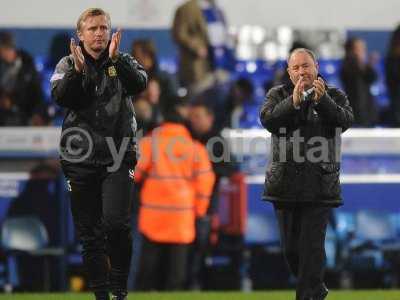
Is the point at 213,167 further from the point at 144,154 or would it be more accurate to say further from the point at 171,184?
the point at 144,154

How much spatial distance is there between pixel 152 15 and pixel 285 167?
179 inches

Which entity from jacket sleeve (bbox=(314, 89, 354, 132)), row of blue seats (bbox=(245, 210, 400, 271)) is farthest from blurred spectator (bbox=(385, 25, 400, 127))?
jacket sleeve (bbox=(314, 89, 354, 132))

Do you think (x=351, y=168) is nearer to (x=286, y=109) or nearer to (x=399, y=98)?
(x=399, y=98)

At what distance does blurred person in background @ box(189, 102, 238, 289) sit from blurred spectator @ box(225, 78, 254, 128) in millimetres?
211

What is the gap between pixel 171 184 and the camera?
36.4 feet

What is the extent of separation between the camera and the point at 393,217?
35.7 ft

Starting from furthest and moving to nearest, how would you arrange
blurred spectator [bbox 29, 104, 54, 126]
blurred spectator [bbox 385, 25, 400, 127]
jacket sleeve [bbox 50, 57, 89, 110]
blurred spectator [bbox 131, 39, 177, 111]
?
blurred spectator [bbox 385, 25, 400, 127] < blurred spectator [bbox 131, 39, 177, 111] < blurred spectator [bbox 29, 104, 54, 126] < jacket sleeve [bbox 50, 57, 89, 110]

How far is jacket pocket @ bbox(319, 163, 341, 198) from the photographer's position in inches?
258

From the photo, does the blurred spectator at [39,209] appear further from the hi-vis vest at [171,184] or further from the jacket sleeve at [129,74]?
the jacket sleeve at [129,74]

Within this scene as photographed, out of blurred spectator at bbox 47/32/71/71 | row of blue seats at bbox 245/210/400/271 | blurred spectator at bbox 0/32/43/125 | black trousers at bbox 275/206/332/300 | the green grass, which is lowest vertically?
the green grass

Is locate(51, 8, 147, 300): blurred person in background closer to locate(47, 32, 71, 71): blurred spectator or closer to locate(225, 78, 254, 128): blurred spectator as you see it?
locate(47, 32, 71, 71): blurred spectator

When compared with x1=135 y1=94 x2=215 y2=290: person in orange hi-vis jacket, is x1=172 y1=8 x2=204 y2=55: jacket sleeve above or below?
above

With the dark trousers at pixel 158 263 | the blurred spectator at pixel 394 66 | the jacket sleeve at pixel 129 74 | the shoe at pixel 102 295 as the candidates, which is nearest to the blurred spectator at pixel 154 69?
the dark trousers at pixel 158 263

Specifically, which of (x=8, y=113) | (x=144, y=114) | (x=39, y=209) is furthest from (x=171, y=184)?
(x=8, y=113)
